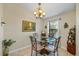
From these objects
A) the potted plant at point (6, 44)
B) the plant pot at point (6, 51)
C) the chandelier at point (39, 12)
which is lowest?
the plant pot at point (6, 51)

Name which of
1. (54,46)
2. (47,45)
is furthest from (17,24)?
(54,46)

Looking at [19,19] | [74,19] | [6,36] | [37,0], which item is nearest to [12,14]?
[19,19]

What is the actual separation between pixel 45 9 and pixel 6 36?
41.6 inches

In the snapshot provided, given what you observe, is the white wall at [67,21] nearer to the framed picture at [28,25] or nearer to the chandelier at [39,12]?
the chandelier at [39,12]

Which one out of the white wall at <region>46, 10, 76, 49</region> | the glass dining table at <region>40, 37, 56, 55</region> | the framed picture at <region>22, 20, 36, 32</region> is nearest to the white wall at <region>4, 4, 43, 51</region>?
the framed picture at <region>22, 20, 36, 32</region>

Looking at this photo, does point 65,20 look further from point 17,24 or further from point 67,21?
point 17,24

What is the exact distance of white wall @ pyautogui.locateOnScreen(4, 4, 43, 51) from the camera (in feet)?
9.14

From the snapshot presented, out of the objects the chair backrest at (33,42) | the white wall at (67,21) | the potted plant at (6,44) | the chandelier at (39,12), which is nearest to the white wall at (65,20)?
the white wall at (67,21)

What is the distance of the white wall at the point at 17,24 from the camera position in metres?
2.79

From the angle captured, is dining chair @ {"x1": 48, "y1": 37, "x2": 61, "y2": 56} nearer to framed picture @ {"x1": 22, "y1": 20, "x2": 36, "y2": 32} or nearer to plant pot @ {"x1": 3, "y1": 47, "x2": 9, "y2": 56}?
framed picture @ {"x1": 22, "y1": 20, "x2": 36, "y2": 32}

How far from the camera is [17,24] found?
289 cm

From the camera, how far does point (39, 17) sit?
9.66ft

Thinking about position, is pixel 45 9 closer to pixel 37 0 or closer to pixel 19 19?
pixel 19 19

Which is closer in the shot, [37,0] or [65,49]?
[37,0]
